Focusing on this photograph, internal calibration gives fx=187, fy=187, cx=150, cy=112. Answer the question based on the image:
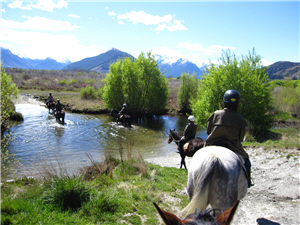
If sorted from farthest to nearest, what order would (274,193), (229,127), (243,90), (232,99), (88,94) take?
(88,94) < (243,90) < (274,193) < (232,99) < (229,127)

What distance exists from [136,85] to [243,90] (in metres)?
16.5

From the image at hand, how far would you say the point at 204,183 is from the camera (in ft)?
9.43

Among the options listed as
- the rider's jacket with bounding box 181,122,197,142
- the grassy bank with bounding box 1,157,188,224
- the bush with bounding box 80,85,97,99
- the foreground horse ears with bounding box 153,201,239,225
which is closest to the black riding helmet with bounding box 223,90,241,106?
the foreground horse ears with bounding box 153,201,239,225

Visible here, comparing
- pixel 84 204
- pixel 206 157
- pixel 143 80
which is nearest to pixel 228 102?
pixel 206 157

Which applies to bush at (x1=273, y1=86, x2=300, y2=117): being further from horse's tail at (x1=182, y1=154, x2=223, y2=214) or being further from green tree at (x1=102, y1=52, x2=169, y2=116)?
horse's tail at (x1=182, y1=154, x2=223, y2=214)

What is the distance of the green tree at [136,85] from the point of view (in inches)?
1115

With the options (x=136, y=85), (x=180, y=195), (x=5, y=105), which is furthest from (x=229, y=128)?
(x=136, y=85)

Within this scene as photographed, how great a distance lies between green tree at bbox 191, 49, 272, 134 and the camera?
55.6 ft

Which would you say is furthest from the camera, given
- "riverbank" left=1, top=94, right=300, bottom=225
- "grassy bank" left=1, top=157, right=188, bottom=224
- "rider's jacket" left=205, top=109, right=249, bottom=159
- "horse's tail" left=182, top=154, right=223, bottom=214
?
"riverbank" left=1, top=94, right=300, bottom=225

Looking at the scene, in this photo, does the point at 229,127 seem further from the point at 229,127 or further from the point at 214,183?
the point at 214,183

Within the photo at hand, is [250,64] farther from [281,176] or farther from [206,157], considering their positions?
[206,157]

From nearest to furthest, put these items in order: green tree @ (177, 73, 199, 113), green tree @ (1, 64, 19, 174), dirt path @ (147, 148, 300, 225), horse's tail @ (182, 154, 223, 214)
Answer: horse's tail @ (182, 154, 223, 214) < dirt path @ (147, 148, 300, 225) < green tree @ (1, 64, 19, 174) < green tree @ (177, 73, 199, 113)

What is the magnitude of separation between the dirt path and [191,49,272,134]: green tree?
863 cm

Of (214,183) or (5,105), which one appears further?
(5,105)
